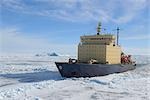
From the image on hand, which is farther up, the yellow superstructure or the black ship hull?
the yellow superstructure

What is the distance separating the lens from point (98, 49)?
63.1 feet

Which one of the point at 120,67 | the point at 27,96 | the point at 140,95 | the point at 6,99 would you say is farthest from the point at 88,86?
the point at 120,67

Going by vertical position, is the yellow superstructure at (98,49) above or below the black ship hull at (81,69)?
above

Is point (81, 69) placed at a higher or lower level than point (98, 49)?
lower

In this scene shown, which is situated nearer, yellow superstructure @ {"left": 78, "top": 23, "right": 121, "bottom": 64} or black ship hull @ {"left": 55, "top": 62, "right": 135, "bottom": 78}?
black ship hull @ {"left": 55, "top": 62, "right": 135, "bottom": 78}

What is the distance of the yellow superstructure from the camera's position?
19156 mm

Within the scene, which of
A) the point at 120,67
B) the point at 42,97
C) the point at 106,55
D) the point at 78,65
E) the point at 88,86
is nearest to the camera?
the point at 42,97

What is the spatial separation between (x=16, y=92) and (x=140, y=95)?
5001mm

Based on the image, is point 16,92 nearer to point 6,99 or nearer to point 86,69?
point 6,99

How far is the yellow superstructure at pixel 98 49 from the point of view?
1916 cm

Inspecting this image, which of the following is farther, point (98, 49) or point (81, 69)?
point (98, 49)

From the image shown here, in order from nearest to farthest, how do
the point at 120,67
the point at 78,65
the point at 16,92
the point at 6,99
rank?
the point at 6,99 < the point at 16,92 < the point at 78,65 < the point at 120,67

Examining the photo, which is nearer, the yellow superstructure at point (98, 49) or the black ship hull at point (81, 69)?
the black ship hull at point (81, 69)

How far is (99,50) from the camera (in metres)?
19.2
